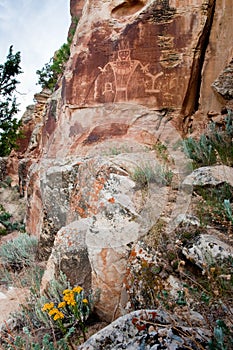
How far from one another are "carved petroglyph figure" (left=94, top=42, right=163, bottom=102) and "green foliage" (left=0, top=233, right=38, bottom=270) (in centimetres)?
331

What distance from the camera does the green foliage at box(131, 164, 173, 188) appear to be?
3.80 metres

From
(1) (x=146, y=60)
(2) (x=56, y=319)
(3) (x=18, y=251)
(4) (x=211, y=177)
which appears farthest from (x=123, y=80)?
(2) (x=56, y=319)

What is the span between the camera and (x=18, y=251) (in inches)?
218

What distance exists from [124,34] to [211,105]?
2.40 meters

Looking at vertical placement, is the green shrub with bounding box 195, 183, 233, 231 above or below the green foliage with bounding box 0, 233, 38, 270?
above

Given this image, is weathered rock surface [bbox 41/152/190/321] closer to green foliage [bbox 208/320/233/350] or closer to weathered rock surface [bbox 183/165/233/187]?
weathered rock surface [bbox 183/165/233/187]

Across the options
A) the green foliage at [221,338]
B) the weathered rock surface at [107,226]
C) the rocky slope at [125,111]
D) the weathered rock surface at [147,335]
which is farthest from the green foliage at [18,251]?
the green foliage at [221,338]

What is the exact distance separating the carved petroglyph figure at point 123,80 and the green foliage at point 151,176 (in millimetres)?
2624

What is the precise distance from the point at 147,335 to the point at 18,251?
4.42m

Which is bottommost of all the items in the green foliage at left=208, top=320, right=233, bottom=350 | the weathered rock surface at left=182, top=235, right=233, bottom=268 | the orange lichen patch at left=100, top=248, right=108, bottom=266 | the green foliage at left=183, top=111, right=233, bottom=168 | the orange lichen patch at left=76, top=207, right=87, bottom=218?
the orange lichen patch at left=100, top=248, right=108, bottom=266

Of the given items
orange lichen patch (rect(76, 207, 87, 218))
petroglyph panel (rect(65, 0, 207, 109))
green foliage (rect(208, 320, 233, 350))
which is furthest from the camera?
petroglyph panel (rect(65, 0, 207, 109))

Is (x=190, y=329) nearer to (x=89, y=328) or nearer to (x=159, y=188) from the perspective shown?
(x=89, y=328)

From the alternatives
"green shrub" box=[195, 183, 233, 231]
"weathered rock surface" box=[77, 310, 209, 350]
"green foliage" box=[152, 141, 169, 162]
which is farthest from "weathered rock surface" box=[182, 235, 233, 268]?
"green foliage" box=[152, 141, 169, 162]

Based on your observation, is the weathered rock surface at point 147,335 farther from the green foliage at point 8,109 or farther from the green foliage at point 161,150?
the green foliage at point 8,109
